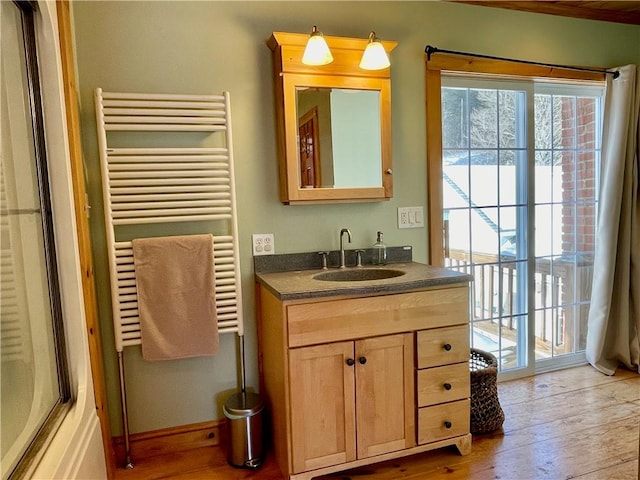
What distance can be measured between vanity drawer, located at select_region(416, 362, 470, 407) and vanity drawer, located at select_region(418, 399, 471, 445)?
33 millimetres

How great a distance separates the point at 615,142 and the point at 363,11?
1.80 meters

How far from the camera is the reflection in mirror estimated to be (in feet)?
7.04

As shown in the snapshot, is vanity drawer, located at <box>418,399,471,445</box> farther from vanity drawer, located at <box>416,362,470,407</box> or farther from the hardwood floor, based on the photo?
the hardwood floor

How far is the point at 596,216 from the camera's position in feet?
9.73

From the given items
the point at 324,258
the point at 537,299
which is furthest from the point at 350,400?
the point at 537,299

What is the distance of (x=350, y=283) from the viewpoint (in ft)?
6.15

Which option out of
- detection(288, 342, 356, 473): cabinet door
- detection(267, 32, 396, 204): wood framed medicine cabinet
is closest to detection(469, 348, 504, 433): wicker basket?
detection(288, 342, 356, 473): cabinet door

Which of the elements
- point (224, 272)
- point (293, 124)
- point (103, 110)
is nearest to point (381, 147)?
point (293, 124)

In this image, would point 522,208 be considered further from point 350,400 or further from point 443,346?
point 350,400

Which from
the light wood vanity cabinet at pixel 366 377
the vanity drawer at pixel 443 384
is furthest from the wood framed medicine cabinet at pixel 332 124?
the vanity drawer at pixel 443 384

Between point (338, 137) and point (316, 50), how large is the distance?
435mm

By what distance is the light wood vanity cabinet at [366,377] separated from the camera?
5.73 feet

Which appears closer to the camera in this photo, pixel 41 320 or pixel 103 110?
pixel 41 320

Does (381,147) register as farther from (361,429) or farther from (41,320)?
(41,320)
